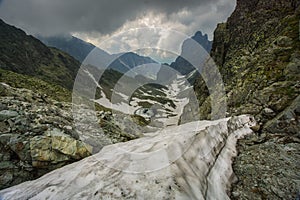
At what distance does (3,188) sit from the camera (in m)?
7.42

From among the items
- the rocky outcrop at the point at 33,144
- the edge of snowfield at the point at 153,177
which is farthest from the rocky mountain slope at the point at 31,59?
the edge of snowfield at the point at 153,177

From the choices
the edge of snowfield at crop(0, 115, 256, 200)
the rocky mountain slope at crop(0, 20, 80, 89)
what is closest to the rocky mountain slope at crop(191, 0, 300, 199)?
the edge of snowfield at crop(0, 115, 256, 200)

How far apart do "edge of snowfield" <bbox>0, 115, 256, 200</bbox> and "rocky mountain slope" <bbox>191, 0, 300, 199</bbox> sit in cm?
96

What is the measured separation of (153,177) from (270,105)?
1614 centimetres

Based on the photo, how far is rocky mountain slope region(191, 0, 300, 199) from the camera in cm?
642

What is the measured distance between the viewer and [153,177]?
16.5ft

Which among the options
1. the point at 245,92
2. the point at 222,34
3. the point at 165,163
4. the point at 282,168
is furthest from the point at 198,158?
the point at 222,34

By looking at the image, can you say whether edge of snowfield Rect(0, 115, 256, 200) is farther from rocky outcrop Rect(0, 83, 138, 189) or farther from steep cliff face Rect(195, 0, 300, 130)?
steep cliff face Rect(195, 0, 300, 130)

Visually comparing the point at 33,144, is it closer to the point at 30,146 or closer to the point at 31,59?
the point at 30,146

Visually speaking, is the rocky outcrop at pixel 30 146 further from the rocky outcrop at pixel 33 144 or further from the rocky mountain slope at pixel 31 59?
the rocky mountain slope at pixel 31 59

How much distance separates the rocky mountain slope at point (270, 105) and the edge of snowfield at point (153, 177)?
960 millimetres

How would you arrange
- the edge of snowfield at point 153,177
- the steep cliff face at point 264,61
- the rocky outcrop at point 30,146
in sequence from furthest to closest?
the steep cliff face at point 264,61 → the rocky outcrop at point 30,146 → the edge of snowfield at point 153,177

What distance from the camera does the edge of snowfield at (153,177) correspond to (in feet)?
15.5

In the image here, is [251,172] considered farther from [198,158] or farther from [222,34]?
[222,34]
